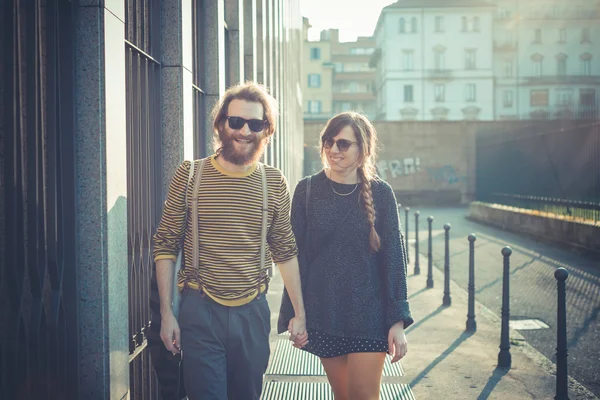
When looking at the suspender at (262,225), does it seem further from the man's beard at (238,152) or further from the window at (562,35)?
the window at (562,35)

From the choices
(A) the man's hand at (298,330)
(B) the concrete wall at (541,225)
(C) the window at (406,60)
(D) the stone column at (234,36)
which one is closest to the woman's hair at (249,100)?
(A) the man's hand at (298,330)

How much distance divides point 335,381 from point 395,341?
1.45 feet

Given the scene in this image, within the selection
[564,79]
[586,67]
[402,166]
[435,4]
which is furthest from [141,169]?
[586,67]

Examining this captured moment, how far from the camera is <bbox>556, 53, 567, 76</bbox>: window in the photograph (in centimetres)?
6556

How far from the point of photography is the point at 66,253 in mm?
3102

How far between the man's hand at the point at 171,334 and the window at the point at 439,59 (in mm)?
62803

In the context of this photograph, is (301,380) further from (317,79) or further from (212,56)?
(317,79)

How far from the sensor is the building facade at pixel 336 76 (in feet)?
250

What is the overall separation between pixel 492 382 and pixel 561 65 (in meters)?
67.3

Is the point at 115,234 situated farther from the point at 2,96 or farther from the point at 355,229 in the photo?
the point at 355,229

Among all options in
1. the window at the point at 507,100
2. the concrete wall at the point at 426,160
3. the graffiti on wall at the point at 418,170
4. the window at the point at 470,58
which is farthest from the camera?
the window at the point at 507,100

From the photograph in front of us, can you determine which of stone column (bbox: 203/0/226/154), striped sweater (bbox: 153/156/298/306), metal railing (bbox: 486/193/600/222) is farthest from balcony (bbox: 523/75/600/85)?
striped sweater (bbox: 153/156/298/306)

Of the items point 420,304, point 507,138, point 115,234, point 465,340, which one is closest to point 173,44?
point 115,234

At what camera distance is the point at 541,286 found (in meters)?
10.2
